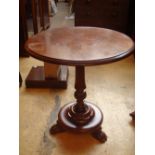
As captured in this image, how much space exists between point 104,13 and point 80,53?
178cm

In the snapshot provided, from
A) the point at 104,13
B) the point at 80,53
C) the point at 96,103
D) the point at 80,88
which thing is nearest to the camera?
the point at 80,53

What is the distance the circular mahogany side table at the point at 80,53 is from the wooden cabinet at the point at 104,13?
1.33 meters

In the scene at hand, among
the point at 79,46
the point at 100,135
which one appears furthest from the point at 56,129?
the point at 79,46

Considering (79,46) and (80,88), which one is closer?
(79,46)

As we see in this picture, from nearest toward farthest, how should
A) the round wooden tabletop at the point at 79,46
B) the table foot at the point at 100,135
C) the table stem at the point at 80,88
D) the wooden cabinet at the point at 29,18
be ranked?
the round wooden tabletop at the point at 79,46, the table stem at the point at 80,88, the table foot at the point at 100,135, the wooden cabinet at the point at 29,18


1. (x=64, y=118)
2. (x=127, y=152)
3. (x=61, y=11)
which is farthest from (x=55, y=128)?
(x=61, y=11)

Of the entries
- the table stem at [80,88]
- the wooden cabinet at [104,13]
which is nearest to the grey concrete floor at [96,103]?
the table stem at [80,88]

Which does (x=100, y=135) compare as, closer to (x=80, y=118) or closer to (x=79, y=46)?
(x=80, y=118)

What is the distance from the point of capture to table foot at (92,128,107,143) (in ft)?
5.28

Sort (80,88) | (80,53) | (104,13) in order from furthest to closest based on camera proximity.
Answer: (104,13) → (80,88) → (80,53)

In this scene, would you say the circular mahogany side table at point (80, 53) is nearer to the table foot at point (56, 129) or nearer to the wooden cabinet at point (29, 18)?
the table foot at point (56, 129)

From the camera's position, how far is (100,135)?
162 centimetres

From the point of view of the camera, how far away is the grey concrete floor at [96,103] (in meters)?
1.56
